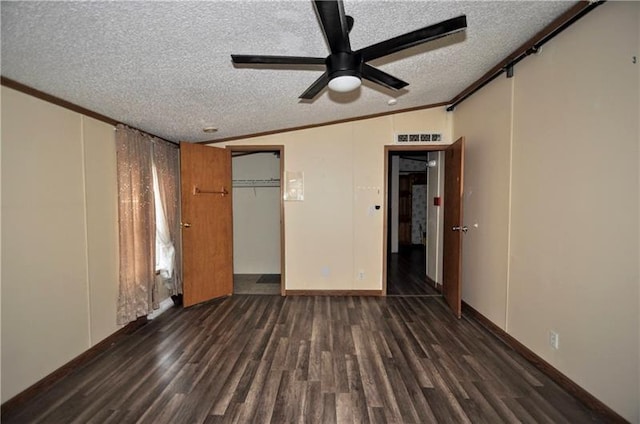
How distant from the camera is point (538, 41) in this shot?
2094 mm

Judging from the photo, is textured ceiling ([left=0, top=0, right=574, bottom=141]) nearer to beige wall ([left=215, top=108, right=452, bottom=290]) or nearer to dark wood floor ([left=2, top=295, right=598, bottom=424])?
beige wall ([left=215, top=108, right=452, bottom=290])

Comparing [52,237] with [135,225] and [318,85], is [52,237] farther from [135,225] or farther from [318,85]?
[318,85]

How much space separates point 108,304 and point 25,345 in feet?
Result: 2.48

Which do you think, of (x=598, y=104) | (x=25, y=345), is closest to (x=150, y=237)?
(x=25, y=345)

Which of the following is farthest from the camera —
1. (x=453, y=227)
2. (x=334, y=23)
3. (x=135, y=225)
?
(x=453, y=227)

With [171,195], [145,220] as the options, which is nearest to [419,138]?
[171,195]

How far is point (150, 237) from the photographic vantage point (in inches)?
120

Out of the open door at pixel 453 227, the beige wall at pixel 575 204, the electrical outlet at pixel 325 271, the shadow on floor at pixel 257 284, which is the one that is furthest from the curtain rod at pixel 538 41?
the shadow on floor at pixel 257 284

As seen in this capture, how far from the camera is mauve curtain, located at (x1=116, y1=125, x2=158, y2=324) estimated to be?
8.89 feet

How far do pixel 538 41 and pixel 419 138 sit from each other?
1735 millimetres

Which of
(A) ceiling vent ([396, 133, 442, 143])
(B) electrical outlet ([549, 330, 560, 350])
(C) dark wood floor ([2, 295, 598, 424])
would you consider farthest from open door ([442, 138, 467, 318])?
(B) electrical outlet ([549, 330, 560, 350])

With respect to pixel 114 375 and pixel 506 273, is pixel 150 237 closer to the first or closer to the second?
pixel 114 375

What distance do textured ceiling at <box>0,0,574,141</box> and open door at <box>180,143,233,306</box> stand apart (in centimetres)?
78

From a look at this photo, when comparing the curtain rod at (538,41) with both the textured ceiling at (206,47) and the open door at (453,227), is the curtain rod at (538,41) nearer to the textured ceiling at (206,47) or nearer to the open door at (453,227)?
the textured ceiling at (206,47)
